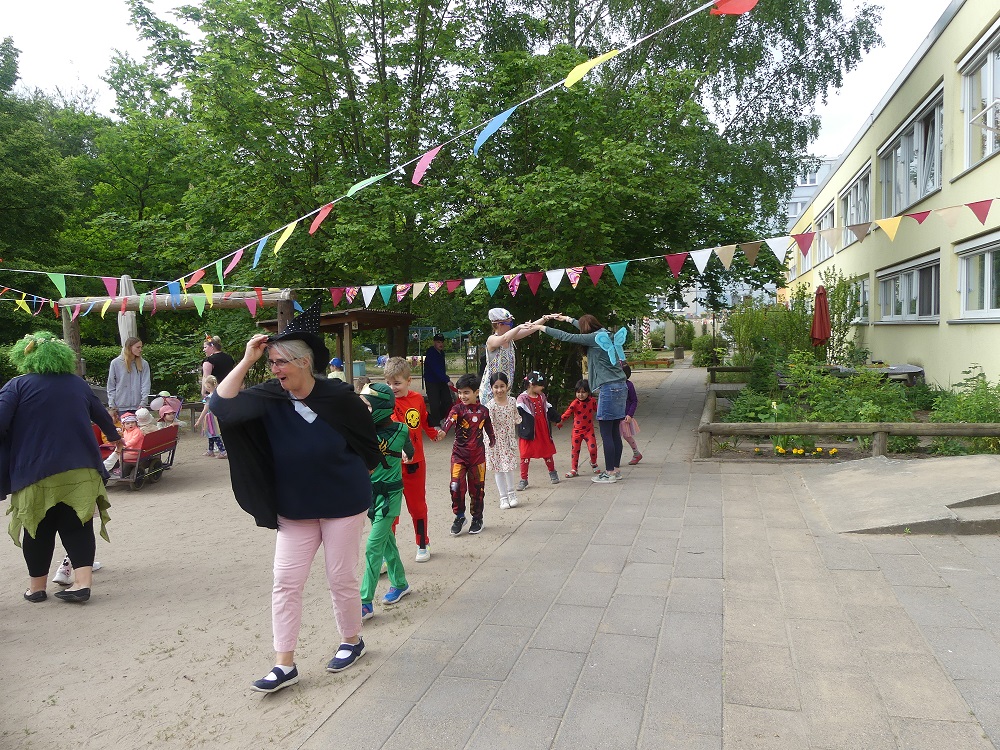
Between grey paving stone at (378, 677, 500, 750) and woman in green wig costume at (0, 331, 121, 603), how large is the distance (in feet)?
9.90

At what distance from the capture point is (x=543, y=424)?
324 inches

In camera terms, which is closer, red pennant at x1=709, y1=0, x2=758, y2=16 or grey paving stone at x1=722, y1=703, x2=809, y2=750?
grey paving stone at x1=722, y1=703, x2=809, y2=750

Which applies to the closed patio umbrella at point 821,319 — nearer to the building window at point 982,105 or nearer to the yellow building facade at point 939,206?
the yellow building facade at point 939,206

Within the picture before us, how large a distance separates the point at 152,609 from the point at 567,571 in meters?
2.84

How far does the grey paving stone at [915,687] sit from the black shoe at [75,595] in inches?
193

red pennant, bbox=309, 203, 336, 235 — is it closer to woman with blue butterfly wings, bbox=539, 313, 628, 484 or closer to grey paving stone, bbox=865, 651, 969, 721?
woman with blue butterfly wings, bbox=539, 313, 628, 484

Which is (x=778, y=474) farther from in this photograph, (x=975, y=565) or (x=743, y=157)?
(x=743, y=157)

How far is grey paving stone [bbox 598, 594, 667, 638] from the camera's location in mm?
4133

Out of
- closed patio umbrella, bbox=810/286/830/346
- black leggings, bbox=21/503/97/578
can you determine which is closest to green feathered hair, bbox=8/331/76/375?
black leggings, bbox=21/503/97/578

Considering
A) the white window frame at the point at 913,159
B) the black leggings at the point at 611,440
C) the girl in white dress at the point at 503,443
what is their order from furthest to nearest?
the white window frame at the point at 913,159 → the black leggings at the point at 611,440 → the girl in white dress at the point at 503,443

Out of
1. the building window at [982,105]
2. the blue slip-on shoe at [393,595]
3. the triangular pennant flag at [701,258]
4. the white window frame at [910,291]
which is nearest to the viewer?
the blue slip-on shoe at [393,595]

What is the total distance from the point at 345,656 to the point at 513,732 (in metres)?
1.10

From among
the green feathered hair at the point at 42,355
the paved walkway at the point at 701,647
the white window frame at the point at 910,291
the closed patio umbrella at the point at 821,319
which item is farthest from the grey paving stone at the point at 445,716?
the closed patio umbrella at the point at 821,319

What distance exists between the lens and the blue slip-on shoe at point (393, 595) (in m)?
4.72
